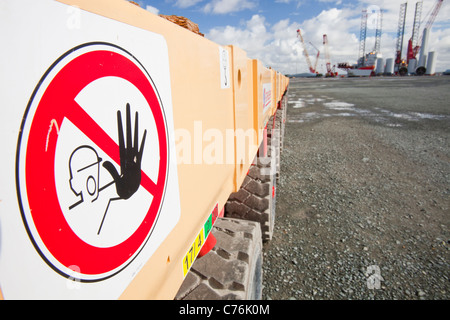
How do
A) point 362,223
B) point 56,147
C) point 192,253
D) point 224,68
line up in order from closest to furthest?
point 56,147 → point 192,253 → point 224,68 → point 362,223

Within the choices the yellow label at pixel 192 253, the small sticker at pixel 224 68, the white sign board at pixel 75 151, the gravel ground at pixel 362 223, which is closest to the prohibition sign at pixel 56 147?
the white sign board at pixel 75 151

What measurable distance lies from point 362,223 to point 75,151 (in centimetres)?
328

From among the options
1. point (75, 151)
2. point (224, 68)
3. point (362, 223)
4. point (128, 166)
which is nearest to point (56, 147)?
point (75, 151)

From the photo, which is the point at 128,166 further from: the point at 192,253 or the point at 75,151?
the point at 192,253

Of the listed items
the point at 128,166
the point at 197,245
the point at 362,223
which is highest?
the point at 128,166

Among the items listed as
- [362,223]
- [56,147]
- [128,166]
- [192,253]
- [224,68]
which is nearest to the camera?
[56,147]

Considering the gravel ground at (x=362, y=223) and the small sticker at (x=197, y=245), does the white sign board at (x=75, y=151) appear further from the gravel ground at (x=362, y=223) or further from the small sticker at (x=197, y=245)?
the gravel ground at (x=362, y=223)

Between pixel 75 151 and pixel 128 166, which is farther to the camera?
pixel 128 166

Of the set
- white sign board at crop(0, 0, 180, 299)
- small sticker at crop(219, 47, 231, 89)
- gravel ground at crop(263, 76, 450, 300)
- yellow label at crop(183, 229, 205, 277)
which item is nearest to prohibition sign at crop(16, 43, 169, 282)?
white sign board at crop(0, 0, 180, 299)

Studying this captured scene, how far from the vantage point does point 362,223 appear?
3113mm

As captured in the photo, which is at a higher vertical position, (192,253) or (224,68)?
(224,68)

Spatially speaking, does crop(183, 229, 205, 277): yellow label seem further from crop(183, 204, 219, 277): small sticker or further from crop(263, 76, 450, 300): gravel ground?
crop(263, 76, 450, 300): gravel ground

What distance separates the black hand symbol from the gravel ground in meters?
1.92

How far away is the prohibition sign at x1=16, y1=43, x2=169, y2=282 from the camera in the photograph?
15.2 inches
